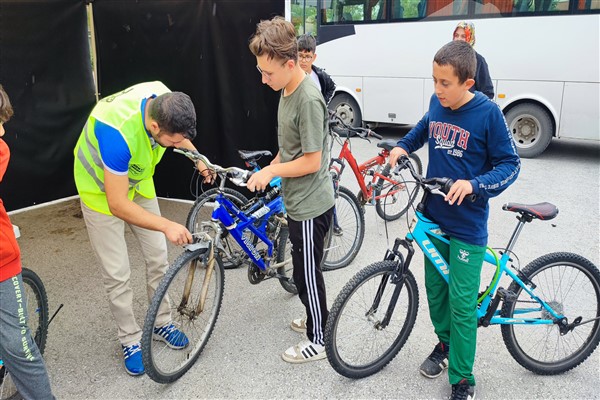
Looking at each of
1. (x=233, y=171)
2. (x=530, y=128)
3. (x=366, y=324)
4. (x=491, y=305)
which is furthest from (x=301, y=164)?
(x=530, y=128)

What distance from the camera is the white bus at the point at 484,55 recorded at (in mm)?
7547

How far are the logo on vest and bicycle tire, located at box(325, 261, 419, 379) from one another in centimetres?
127

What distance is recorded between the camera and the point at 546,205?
2496mm

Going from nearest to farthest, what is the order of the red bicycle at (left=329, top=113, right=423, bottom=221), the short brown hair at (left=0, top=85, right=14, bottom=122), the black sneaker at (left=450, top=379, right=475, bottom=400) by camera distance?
the short brown hair at (left=0, top=85, right=14, bottom=122)
the black sneaker at (left=450, top=379, right=475, bottom=400)
the red bicycle at (left=329, top=113, right=423, bottom=221)

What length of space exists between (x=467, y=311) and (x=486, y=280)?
5.17 feet

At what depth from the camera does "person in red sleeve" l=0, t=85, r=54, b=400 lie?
6.56 feet

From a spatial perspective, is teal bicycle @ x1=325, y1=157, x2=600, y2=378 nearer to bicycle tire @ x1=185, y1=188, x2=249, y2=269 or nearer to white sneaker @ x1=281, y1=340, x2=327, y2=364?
white sneaker @ x1=281, y1=340, x2=327, y2=364

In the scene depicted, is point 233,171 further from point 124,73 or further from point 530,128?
point 530,128

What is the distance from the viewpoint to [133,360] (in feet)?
9.12

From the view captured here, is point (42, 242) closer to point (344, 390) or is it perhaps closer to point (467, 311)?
point (344, 390)

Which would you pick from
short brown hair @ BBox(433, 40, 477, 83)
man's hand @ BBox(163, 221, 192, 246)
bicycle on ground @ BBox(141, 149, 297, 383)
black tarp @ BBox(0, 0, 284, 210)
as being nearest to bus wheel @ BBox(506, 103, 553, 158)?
black tarp @ BBox(0, 0, 284, 210)

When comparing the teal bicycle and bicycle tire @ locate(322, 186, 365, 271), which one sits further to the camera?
bicycle tire @ locate(322, 186, 365, 271)

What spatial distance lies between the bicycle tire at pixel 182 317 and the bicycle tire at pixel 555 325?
1.71 meters

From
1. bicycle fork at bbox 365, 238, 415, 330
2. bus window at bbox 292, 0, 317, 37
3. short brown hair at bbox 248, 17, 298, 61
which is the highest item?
bus window at bbox 292, 0, 317, 37
